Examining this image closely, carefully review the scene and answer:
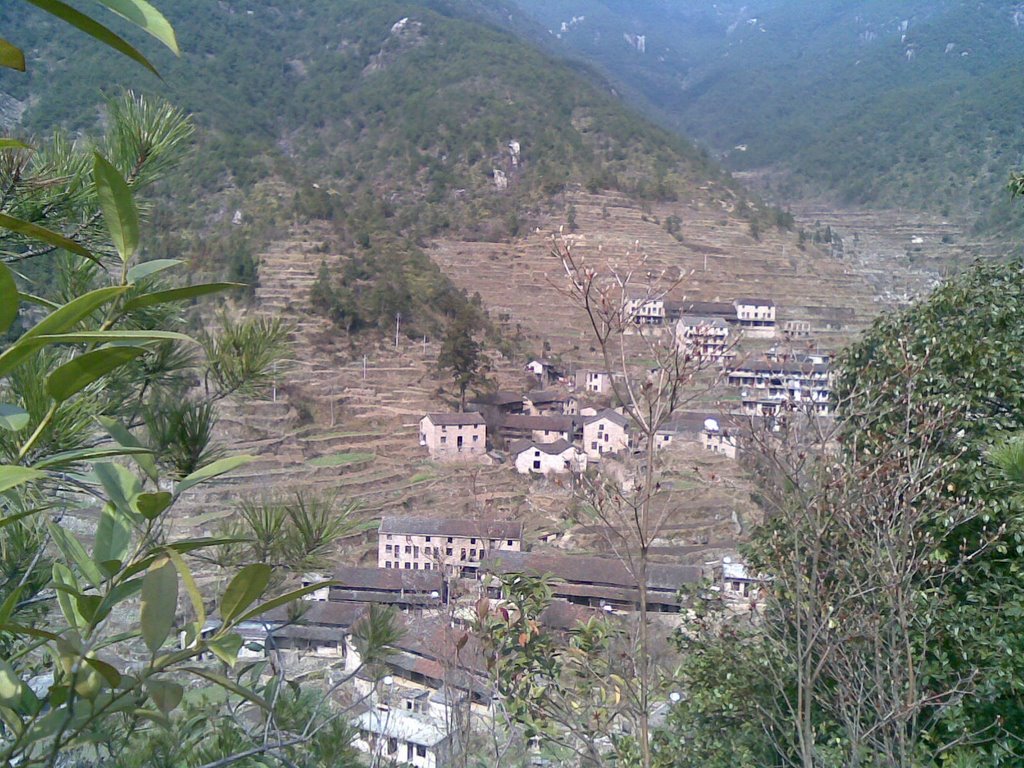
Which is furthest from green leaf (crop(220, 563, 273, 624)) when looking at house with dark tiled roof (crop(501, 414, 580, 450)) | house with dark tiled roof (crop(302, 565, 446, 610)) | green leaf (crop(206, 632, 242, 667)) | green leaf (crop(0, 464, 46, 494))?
house with dark tiled roof (crop(501, 414, 580, 450))

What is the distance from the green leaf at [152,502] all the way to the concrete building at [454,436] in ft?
40.6

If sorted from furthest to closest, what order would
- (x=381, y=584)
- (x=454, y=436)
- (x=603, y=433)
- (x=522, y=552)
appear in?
(x=454, y=436), (x=603, y=433), (x=522, y=552), (x=381, y=584)

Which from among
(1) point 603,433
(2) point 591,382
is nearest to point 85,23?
(1) point 603,433

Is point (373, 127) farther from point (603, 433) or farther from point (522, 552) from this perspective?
point (522, 552)

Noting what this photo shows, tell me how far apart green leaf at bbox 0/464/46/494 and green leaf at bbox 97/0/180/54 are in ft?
0.73

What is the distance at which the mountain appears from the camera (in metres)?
29.8

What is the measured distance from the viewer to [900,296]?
1923 cm

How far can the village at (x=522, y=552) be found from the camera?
1.56 metres

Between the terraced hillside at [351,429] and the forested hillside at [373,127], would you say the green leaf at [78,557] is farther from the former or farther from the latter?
the forested hillside at [373,127]

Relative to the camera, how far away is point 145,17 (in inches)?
16.1

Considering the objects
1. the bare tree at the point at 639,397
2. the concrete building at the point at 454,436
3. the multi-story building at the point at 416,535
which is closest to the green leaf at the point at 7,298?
the bare tree at the point at 639,397

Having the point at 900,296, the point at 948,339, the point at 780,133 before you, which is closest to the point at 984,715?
the point at 948,339

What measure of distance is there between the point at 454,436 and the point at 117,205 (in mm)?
12723

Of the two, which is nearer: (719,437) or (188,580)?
(188,580)
